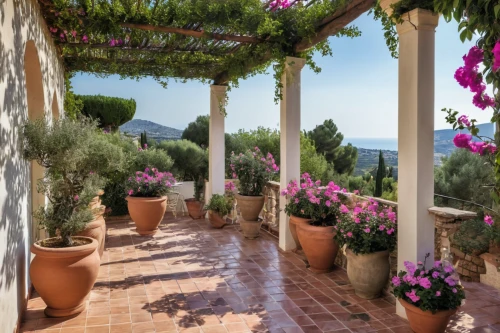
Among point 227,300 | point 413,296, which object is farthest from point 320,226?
point 413,296

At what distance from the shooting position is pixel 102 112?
45.0ft

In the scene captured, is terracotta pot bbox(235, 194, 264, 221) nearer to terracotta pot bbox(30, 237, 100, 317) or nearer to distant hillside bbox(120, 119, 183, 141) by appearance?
terracotta pot bbox(30, 237, 100, 317)

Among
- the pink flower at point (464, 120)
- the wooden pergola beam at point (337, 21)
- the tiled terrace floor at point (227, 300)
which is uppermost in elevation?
the wooden pergola beam at point (337, 21)

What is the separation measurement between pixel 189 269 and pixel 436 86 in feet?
11.6

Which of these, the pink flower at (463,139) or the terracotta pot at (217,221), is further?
the terracotta pot at (217,221)

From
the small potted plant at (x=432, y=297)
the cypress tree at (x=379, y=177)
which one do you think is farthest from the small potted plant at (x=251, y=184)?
the cypress tree at (x=379, y=177)

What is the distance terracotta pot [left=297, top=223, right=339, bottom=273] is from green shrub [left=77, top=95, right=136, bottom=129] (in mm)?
10153

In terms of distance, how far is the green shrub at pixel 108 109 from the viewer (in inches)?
532

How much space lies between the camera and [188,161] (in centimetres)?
1055

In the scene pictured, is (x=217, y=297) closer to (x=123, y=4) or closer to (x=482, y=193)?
(x=123, y=4)

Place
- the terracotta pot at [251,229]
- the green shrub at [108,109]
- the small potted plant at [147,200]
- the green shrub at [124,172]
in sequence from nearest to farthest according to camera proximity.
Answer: the terracotta pot at [251,229]
the small potted plant at [147,200]
the green shrub at [124,172]
the green shrub at [108,109]

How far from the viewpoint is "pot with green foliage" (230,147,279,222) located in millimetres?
7221

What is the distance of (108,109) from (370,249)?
37.6 feet

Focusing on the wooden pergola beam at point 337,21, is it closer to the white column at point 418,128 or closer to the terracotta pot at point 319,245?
the white column at point 418,128
